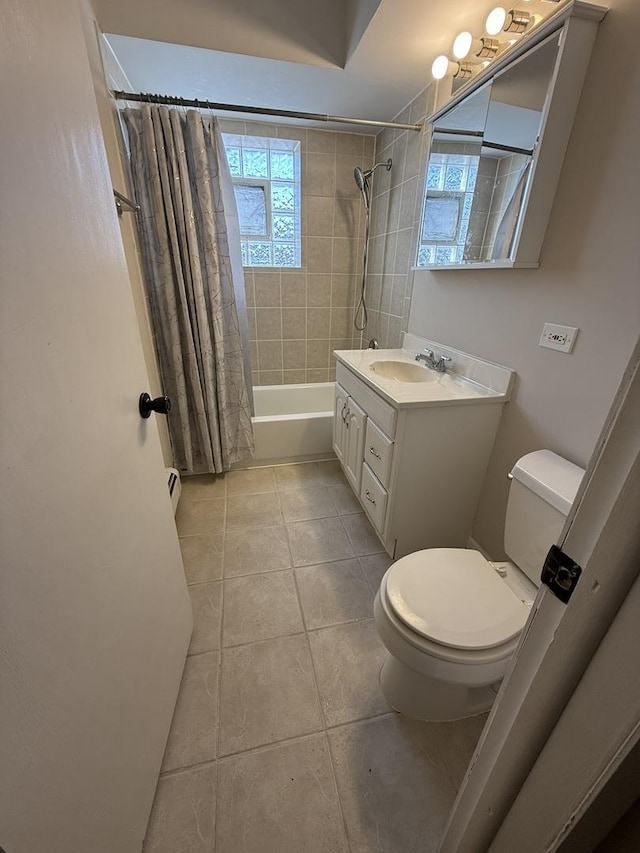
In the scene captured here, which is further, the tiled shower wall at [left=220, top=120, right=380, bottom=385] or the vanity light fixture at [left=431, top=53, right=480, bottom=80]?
the tiled shower wall at [left=220, top=120, right=380, bottom=385]

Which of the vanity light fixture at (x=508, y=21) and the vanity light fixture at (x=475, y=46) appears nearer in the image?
the vanity light fixture at (x=508, y=21)

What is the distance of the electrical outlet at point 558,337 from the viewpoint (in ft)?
3.74

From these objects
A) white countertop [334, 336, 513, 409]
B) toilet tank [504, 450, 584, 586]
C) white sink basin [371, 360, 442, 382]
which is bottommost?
toilet tank [504, 450, 584, 586]

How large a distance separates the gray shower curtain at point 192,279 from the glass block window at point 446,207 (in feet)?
3.59

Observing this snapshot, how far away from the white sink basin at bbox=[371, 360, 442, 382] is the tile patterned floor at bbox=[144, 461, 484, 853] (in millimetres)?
936

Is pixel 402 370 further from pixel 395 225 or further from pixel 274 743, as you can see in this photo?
pixel 274 743

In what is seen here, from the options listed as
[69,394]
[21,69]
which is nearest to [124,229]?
[21,69]

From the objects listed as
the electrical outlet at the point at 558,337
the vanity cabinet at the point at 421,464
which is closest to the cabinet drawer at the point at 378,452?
the vanity cabinet at the point at 421,464

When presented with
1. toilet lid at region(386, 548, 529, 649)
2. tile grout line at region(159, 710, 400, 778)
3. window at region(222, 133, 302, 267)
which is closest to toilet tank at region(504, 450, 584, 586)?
toilet lid at region(386, 548, 529, 649)

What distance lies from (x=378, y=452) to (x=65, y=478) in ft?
4.13

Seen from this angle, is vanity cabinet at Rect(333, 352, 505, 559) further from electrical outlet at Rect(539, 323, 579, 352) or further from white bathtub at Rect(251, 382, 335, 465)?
white bathtub at Rect(251, 382, 335, 465)

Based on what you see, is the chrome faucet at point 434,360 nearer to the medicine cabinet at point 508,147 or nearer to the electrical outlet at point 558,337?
the medicine cabinet at point 508,147

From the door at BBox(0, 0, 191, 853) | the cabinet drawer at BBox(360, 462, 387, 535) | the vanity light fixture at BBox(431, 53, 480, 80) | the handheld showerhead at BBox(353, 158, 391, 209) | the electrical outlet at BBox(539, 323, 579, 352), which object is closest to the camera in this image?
the door at BBox(0, 0, 191, 853)

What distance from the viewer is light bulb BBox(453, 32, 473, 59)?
142cm
